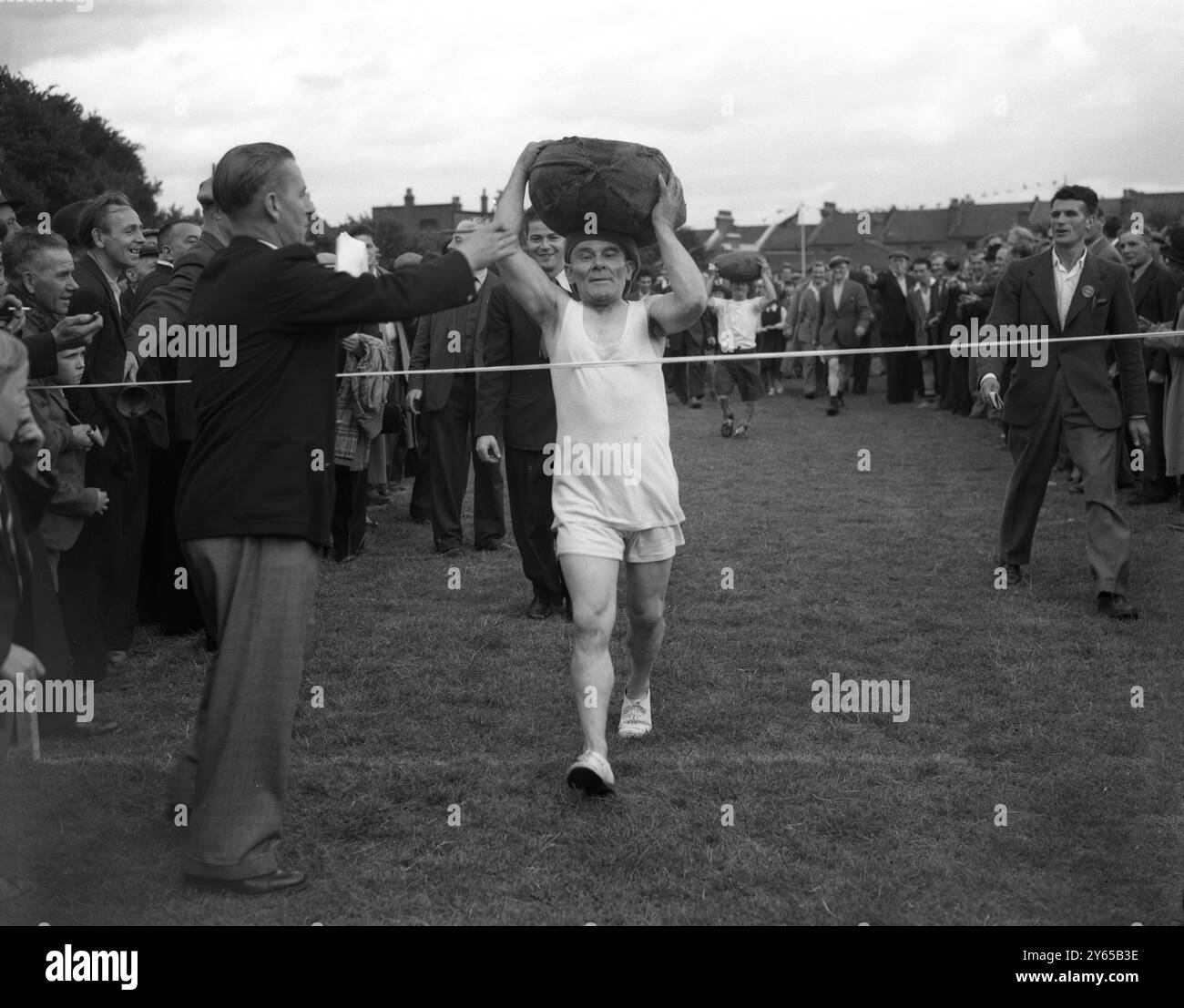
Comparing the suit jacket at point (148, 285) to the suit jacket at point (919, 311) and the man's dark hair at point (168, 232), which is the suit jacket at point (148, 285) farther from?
the suit jacket at point (919, 311)

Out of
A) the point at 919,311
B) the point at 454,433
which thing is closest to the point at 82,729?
the point at 454,433

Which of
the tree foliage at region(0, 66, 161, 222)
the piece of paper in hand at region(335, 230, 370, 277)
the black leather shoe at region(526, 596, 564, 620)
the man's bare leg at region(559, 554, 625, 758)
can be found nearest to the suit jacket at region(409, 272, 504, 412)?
the black leather shoe at region(526, 596, 564, 620)

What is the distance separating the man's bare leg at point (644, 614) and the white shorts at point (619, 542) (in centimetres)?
5

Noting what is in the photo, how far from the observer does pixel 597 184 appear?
17.6ft

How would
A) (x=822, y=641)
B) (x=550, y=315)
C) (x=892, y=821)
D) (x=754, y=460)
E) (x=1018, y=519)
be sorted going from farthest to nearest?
(x=754, y=460) < (x=1018, y=519) < (x=822, y=641) < (x=550, y=315) < (x=892, y=821)

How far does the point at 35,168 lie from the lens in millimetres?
29188

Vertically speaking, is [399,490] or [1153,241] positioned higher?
[1153,241]

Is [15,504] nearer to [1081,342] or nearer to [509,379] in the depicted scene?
[509,379]

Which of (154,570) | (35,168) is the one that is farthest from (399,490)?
(35,168)

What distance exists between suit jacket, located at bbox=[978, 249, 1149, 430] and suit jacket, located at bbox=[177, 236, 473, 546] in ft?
16.9

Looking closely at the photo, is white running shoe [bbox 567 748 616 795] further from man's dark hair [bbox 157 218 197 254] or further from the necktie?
man's dark hair [bbox 157 218 197 254]

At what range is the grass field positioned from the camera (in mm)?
4480
